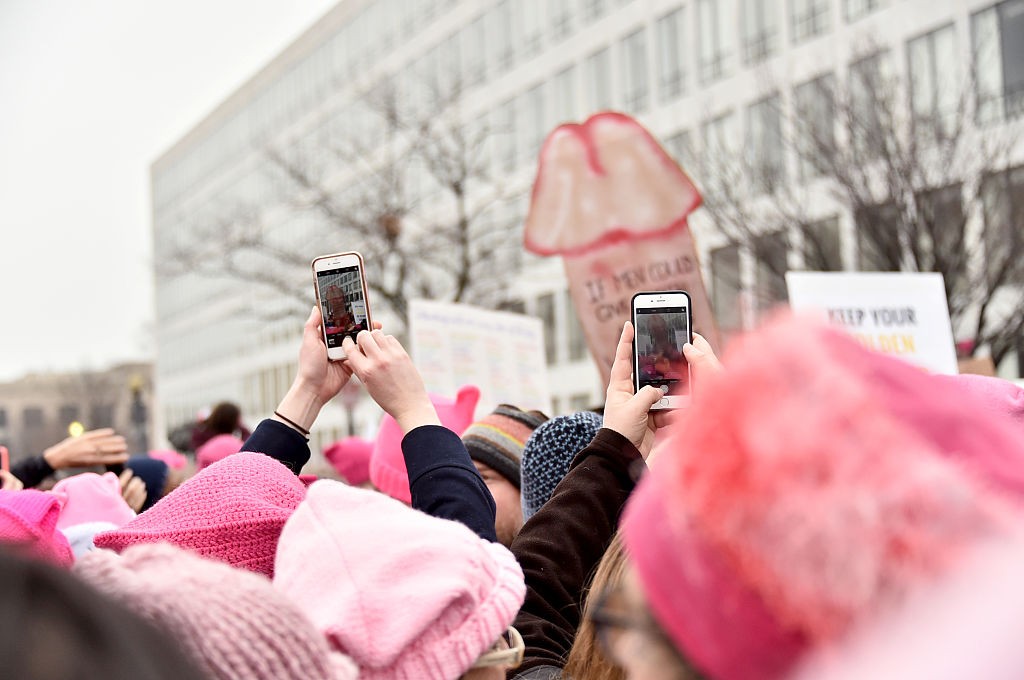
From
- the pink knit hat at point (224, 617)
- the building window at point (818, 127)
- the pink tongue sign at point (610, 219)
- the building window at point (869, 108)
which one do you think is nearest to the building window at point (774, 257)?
the building window at point (818, 127)

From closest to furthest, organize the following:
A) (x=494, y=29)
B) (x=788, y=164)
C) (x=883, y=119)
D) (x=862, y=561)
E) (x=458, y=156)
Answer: (x=862, y=561) < (x=883, y=119) < (x=458, y=156) < (x=788, y=164) < (x=494, y=29)

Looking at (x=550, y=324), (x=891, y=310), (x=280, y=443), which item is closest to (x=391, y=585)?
(x=280, y=443)

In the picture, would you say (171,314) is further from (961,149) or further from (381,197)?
(961,149)

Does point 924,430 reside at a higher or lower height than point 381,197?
lower

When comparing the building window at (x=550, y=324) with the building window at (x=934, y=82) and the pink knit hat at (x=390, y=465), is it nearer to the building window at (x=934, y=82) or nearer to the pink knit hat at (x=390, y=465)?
the building window at (x=934, y=82)

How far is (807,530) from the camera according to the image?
0.93 meters

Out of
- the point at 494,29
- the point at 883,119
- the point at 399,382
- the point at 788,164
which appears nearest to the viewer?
the point at 399,382

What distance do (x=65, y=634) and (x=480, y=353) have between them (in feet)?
22.3

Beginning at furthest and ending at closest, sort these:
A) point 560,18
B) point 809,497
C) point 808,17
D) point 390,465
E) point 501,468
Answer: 1. point 560,18
2. point 808,17
3. point 390,465
4. point 501,468
5. point 809,497

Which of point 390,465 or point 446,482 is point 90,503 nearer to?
point 390,465

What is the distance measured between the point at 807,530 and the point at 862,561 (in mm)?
50

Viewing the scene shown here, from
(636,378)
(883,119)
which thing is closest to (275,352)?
(883,119)

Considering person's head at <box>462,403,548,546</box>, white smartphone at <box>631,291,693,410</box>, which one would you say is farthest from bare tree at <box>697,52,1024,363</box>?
white smartphone at <box>631,291,693,410</box>

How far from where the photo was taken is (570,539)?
2.45 meters
